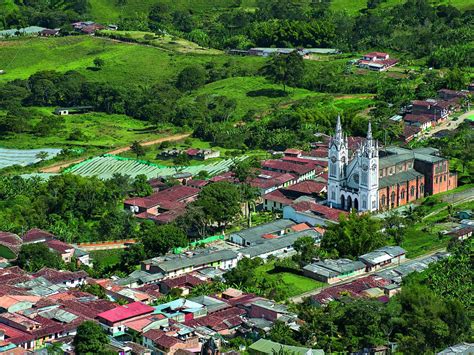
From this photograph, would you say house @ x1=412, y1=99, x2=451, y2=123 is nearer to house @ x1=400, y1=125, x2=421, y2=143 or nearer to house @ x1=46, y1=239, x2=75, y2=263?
house @ x1=400, y1=125, x2=421, y2=143

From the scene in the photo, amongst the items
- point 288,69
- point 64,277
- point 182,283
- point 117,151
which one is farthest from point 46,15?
point 182,283

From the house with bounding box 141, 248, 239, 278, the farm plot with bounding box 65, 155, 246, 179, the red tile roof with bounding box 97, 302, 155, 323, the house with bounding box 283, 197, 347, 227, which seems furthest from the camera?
the farm plot with bounding box 65, 155, 246, 179

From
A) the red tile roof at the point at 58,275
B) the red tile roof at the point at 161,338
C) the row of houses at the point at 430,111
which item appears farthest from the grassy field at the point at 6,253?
the row of houses at the point at 430,111

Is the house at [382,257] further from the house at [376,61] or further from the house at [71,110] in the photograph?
the house at [71,110]

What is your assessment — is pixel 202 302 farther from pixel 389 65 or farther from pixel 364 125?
pixel 389 65

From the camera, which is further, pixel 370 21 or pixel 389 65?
pixel 370 21

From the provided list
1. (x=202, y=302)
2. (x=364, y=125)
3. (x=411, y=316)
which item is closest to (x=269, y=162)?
(x=364, y=125)

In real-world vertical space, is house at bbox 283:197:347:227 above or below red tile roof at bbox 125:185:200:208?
above

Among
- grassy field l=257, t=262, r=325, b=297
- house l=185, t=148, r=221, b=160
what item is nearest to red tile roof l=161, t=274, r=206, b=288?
grassy field l=257, t=262, r=325, b=297
